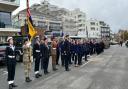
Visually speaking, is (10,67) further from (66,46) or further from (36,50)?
(66,46)

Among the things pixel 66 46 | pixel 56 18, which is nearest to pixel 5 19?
pixel 66 46

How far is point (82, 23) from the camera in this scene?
605 ft

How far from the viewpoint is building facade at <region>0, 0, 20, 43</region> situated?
49688 millimetres

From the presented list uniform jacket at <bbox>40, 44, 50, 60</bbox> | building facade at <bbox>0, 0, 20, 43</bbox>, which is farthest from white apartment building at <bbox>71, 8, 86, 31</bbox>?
uniform jacket at <bbox>40, 44, 50, 60</bbox>

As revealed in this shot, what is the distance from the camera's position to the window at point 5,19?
167 ft

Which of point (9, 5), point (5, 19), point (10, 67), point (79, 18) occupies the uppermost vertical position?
point (79, 18)

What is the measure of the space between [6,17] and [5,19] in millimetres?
417

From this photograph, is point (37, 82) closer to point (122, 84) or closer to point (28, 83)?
point (28, 83)

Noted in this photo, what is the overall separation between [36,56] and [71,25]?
143001 millimetres

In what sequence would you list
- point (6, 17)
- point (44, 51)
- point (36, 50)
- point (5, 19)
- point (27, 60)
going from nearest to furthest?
1. point (27, 60)
2. point (36, 50)
3. point (44, 51)
4. point (5, 19)
5. point (6, 17)

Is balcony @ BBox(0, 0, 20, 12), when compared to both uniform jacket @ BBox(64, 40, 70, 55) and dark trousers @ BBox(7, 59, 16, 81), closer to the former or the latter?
uniform jacket @ BBox(64, 40, 70, 55)

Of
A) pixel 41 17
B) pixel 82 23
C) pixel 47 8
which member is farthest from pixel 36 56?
pixel 82 23

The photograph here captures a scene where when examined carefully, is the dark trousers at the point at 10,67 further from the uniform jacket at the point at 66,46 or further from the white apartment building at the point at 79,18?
the white apartment building at the point at 79,18

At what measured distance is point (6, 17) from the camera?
52375 millimetres
